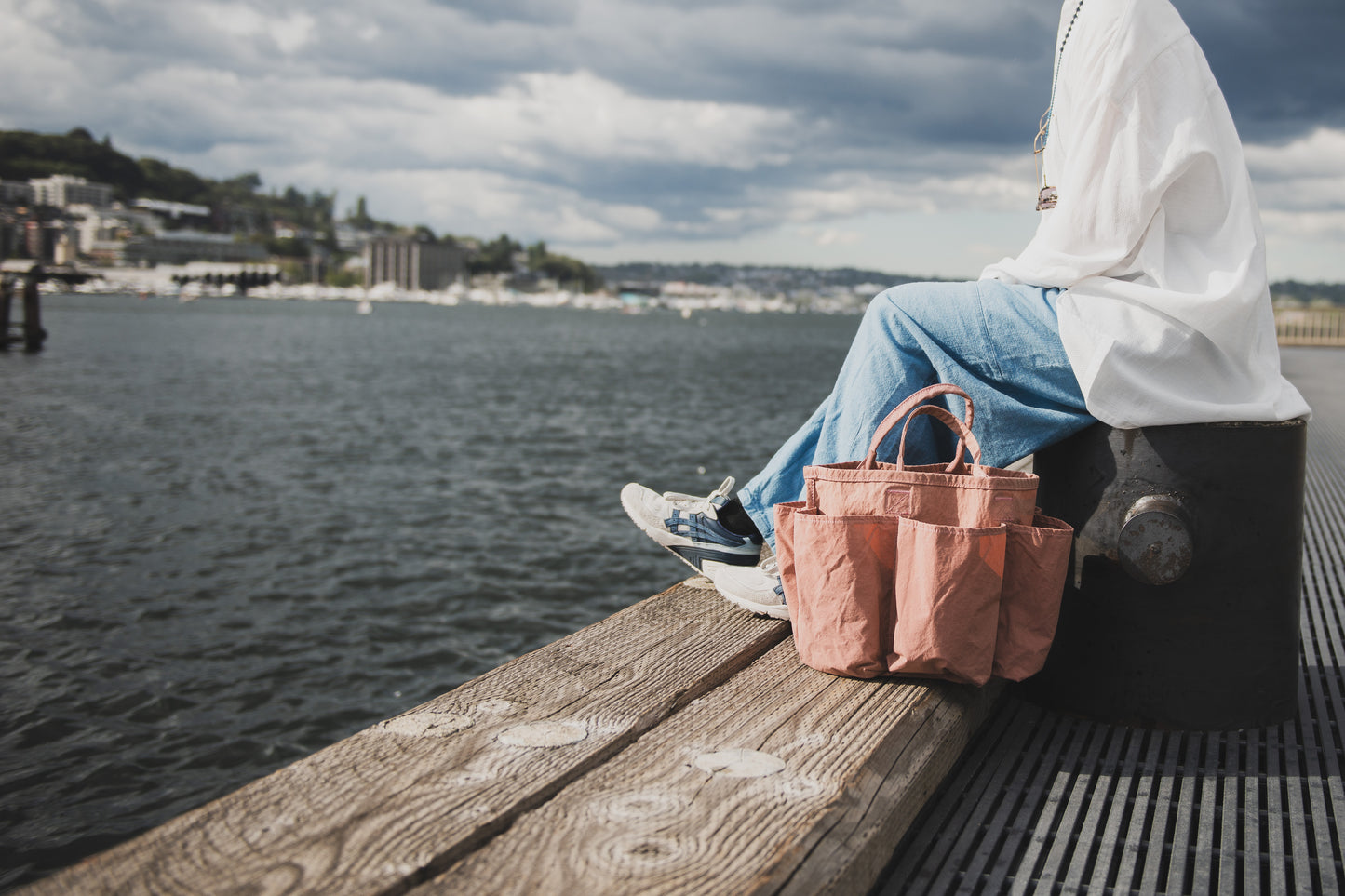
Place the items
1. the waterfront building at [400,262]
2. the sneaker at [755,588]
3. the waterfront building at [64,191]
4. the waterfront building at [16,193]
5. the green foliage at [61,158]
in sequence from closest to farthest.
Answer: the sneaker at [755,588], the waterfront building at [16,193], the waterfront building at [64,191], the green foliage at [61,158], the waterfront building at [400,262]

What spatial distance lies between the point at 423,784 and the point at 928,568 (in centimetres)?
106

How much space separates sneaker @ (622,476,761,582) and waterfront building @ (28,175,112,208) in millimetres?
200254

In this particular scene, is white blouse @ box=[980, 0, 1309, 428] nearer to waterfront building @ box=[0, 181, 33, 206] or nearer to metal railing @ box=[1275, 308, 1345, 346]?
metal railing @ box=[1275, 308, 1345, 346]

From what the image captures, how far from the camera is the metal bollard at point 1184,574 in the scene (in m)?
2.13

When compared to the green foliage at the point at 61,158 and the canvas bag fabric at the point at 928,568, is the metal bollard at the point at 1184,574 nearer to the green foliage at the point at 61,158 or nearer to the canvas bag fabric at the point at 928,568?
the canvas bag fabric at the point at 928,568

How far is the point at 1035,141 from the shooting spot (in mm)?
2746

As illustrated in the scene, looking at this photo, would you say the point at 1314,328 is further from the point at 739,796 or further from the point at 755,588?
the point at 739,796

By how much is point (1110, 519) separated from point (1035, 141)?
1171mm

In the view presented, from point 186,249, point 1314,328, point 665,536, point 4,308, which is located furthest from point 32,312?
point 186,249

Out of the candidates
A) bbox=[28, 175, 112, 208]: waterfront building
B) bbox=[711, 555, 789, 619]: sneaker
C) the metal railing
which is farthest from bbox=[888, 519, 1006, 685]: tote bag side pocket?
bbox=[28, 175, 112, 208]: waterfront building

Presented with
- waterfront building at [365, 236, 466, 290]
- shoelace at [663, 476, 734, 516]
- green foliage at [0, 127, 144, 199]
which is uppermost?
green foliage at [0, 127, 144, 199]

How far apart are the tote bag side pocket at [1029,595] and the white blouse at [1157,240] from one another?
35cm

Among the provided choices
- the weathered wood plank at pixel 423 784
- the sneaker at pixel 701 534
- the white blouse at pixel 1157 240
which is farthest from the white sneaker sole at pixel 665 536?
the white blouse at pixel 1157 240

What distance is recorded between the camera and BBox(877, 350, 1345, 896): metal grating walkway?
1.71 metres
